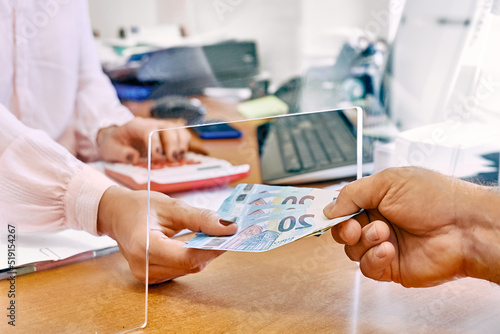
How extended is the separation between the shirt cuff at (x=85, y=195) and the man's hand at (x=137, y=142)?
6 centimetres

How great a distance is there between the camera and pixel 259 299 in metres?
0.67

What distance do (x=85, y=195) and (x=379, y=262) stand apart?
15.1 inches

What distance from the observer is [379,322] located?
64cm

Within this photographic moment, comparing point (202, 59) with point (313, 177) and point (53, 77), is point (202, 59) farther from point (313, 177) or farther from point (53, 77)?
point (313, 177)

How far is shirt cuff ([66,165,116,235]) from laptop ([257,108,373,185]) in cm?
21

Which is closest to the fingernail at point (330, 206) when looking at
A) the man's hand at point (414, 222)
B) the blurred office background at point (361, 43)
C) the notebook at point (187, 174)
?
the man's hand at point (414, 222)

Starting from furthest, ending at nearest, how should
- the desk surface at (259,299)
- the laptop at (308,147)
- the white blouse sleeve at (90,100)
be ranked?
the white blouse sleeve at (90,100) < the laptop at (308,147) < the desk surface at (259,299)

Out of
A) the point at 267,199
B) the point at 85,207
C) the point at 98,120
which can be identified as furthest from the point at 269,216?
the point at 98,120

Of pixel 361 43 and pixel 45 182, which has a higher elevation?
pixel 45 182

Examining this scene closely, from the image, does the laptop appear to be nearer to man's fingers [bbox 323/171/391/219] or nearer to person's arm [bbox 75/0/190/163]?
man's fingers [bbox 323/171/391/219]

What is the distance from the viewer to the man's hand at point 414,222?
68cm

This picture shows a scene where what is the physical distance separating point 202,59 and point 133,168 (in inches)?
41.6

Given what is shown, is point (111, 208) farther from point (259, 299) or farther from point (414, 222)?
point (414, 222)

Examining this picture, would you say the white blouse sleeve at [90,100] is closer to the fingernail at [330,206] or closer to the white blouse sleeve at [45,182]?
the white blouse sleeve at [45,182]
